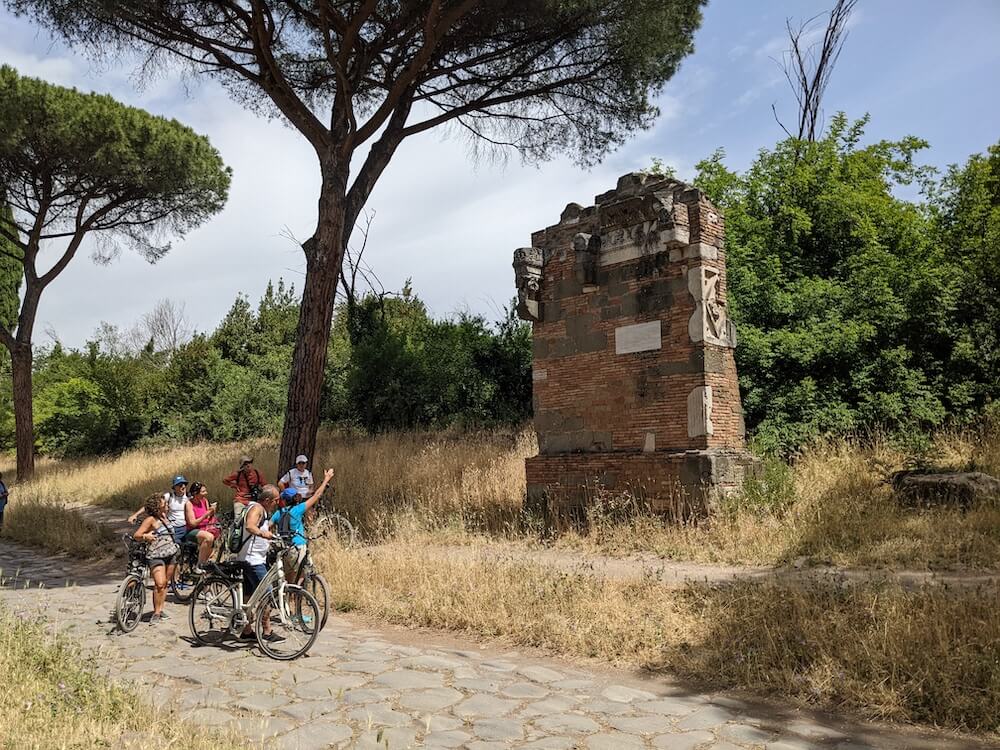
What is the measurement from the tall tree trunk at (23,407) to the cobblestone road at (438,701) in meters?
17.0

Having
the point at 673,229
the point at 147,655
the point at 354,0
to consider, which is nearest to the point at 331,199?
the point at 354,0

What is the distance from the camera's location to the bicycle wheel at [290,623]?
21.3ft

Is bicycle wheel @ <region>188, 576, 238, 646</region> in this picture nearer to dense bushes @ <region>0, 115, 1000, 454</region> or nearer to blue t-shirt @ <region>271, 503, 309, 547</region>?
blue t-shirt @ <region>271, 503, 309, 547</region>

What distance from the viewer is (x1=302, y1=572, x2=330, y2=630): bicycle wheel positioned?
6715 mm

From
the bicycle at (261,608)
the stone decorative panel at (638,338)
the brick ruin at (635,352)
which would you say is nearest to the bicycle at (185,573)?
the bicycle at (261,608)

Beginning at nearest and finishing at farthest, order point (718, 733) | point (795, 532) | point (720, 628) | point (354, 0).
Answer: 1. point (718, 733)
2. point (720, 628)
3. point (795, 532)
4. point (354, 0)

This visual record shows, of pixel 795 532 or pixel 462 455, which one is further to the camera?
pixel 462 455

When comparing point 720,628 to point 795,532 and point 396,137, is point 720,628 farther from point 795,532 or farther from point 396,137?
point 396,137

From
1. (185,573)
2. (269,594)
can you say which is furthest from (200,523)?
(269,594)

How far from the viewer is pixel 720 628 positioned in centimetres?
616

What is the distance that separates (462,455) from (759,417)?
563 cm

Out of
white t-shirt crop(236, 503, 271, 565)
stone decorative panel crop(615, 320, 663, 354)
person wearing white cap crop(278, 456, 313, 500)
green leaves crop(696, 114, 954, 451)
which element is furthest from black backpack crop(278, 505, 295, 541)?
green leaves crop(696, 114, 954, 451)

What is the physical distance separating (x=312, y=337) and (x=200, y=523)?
13.3 feet

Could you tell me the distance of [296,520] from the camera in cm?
832
